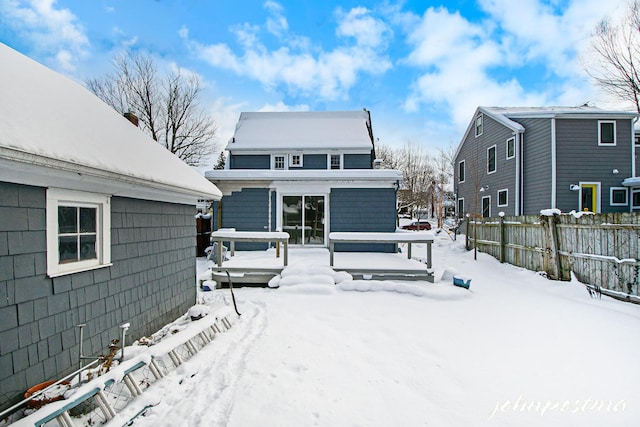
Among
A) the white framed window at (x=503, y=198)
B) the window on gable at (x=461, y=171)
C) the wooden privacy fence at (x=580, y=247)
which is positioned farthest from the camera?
the window on gable at (x=461, y=171)

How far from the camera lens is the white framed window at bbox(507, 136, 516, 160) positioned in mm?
14477

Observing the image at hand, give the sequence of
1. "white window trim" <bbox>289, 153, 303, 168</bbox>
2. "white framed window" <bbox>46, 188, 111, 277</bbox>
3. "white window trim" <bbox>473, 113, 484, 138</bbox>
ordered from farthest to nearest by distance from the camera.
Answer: "white window trim" <bbox>473, 113, 484, 138</bbox> → "white window trim" <bbox>289, 153, 303, 168</bbox> → "white framed window" <bbox>46, 188, 111, 277</bbox>

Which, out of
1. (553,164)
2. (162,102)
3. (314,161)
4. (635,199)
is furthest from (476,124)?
(162,102)

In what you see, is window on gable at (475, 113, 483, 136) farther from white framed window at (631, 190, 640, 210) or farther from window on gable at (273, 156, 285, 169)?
window on gable at (273, 156, 285, 169)

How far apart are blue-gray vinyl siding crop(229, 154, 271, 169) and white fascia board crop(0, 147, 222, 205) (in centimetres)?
1048

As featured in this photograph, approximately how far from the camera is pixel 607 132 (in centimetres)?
1320

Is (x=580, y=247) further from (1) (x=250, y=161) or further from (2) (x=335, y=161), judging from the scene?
(1) (x=250, y=161)

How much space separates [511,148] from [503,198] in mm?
2453

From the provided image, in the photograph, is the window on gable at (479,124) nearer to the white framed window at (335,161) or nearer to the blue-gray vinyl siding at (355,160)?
the blue-gray vinyl siding at (355,160)

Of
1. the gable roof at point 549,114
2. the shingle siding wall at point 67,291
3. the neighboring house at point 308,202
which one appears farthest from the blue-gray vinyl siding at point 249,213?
the gable roof at point 549,114

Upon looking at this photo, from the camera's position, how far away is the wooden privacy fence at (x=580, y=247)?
5.59 meters

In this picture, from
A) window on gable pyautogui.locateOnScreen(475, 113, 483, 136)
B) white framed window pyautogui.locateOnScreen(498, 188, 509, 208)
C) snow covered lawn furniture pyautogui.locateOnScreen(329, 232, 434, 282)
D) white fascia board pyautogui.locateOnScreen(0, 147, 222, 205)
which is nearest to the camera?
white fascia board pyautogui.locateOnScreen(0, 147, 222, 205)

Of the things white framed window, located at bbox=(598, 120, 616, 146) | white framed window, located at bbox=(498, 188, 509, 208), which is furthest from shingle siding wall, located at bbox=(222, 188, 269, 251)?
white framed window, located at bbox=(598, 120, 616, 146)

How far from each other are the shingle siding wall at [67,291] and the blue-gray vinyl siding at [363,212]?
629 centimetres
